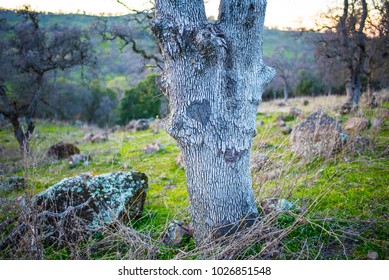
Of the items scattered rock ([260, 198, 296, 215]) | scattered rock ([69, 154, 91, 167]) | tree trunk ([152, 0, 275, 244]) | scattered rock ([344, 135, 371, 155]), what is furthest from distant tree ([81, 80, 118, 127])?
tree trunk ([152, 0, 275, 244])

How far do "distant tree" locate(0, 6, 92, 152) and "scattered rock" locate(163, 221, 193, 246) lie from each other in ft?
21.2

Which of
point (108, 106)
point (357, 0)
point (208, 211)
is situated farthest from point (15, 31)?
point (108, 106)

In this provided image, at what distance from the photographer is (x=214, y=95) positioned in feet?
8.50

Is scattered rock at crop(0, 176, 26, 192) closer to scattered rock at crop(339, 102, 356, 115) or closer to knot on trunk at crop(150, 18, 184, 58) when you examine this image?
knot on trunk at crop(150, 18, 184, 58)

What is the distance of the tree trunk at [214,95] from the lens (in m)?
2.48

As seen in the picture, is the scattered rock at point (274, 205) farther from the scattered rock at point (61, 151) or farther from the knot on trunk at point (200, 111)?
the scattered rock at point (61, 151)

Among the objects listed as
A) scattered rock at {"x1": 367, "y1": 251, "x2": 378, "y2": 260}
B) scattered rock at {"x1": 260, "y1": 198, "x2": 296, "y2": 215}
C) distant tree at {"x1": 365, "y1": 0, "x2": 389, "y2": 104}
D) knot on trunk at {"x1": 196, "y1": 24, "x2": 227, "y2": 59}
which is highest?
distant tree at {"x1": 365, "y1": 0, "x2": 389, "y2": 104}

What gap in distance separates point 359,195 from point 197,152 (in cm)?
254

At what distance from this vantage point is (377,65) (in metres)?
9.32

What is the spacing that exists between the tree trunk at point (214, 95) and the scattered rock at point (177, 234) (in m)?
0.37

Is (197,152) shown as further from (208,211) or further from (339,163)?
(339,163)

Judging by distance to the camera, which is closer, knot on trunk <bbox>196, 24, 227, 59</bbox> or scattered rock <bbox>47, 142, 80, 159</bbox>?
knot on trunk <bbox>196, 24, 227, 59</bbox>

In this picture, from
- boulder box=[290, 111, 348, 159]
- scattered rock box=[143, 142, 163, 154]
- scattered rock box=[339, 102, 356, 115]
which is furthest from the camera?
scattered rock box=[339, 102, 356, 115]

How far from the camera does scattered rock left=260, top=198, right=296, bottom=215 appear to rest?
3176 mm
